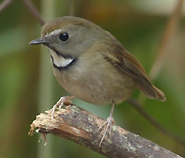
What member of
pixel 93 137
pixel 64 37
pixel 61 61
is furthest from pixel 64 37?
pixel 93 137

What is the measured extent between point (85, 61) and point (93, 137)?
702 mm

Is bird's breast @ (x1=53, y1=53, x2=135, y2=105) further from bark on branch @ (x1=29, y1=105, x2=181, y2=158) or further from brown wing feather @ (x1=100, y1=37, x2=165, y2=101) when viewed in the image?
bark on branch @ (x1=29, y1=105, x2=181, y2=158)

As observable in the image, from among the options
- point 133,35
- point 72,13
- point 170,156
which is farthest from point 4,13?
point 170,156

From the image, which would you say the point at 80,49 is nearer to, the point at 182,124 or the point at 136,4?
the point at 136,4

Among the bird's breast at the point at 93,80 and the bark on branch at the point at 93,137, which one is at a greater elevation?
the bird's breast at the point at 93,80

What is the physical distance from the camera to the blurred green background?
370 centimetres

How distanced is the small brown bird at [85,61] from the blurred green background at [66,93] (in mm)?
693

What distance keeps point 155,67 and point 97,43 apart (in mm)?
736

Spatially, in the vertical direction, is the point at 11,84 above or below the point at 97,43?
below

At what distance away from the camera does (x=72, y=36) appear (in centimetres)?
284

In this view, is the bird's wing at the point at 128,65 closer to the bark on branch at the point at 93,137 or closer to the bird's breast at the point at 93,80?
the bird's breast at the point at 93,80

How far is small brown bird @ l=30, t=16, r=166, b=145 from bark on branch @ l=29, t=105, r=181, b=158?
0.65 ft

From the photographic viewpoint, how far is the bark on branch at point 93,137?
2.28 metres

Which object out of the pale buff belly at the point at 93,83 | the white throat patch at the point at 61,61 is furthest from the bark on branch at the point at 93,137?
the white throat patch at the point at 61,61
